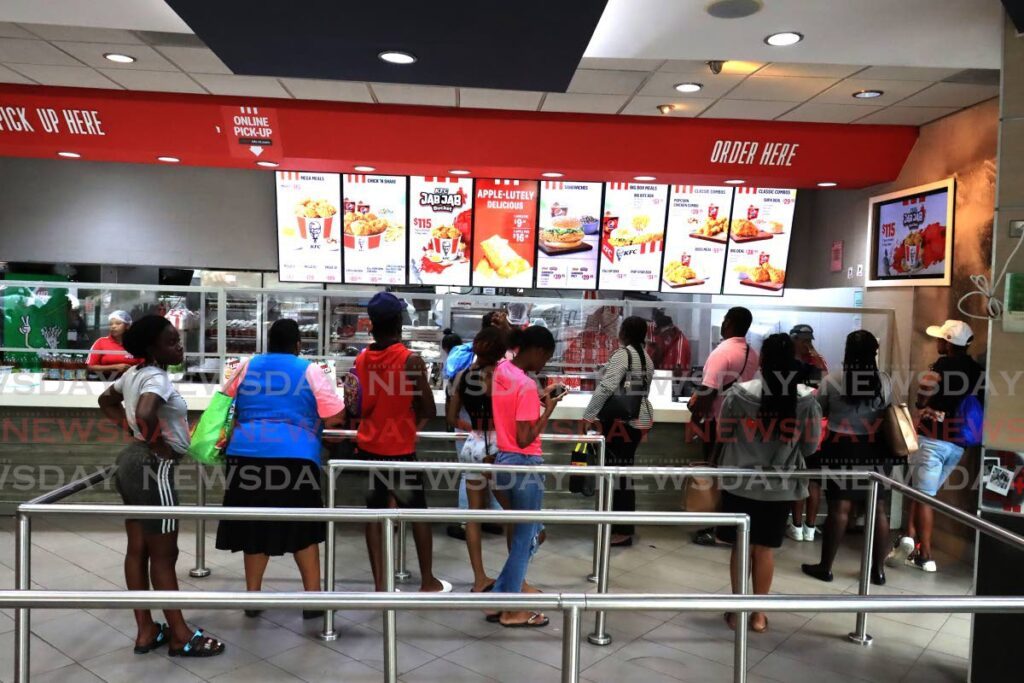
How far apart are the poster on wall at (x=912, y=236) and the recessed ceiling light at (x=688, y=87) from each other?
75.8 inches

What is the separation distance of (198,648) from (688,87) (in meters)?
4.49

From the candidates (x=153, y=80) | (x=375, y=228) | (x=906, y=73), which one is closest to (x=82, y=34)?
(x=153, y=80)

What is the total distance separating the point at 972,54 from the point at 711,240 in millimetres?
3915

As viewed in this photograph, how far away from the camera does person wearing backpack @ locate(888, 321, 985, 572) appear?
4.63 metres

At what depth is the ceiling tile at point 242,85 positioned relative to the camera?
5363 mm

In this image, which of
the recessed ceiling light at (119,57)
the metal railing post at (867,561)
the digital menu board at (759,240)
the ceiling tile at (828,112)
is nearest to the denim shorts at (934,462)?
the metal railing post at (867,561)

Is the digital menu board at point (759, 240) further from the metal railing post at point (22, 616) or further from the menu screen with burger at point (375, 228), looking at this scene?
the metal railing post at point (22, 616)

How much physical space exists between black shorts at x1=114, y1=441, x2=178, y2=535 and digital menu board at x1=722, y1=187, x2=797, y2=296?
19.7 feet

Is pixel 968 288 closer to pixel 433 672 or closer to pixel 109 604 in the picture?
pixel 433 672

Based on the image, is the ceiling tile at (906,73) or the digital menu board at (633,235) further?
the digital menu board at (633,235)

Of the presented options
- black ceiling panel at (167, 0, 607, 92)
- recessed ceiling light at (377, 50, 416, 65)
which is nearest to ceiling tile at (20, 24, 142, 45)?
black ceiling panel at (167, 0, 607, 92)

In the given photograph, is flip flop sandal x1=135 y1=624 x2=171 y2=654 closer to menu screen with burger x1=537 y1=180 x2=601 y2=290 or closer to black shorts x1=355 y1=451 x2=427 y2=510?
black shorts x1=355 y1=451 x2=427 y2=510

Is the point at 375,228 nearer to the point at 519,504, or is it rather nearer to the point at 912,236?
the point at 519,504

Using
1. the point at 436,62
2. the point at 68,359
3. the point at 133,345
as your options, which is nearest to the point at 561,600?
the point at 133,345
